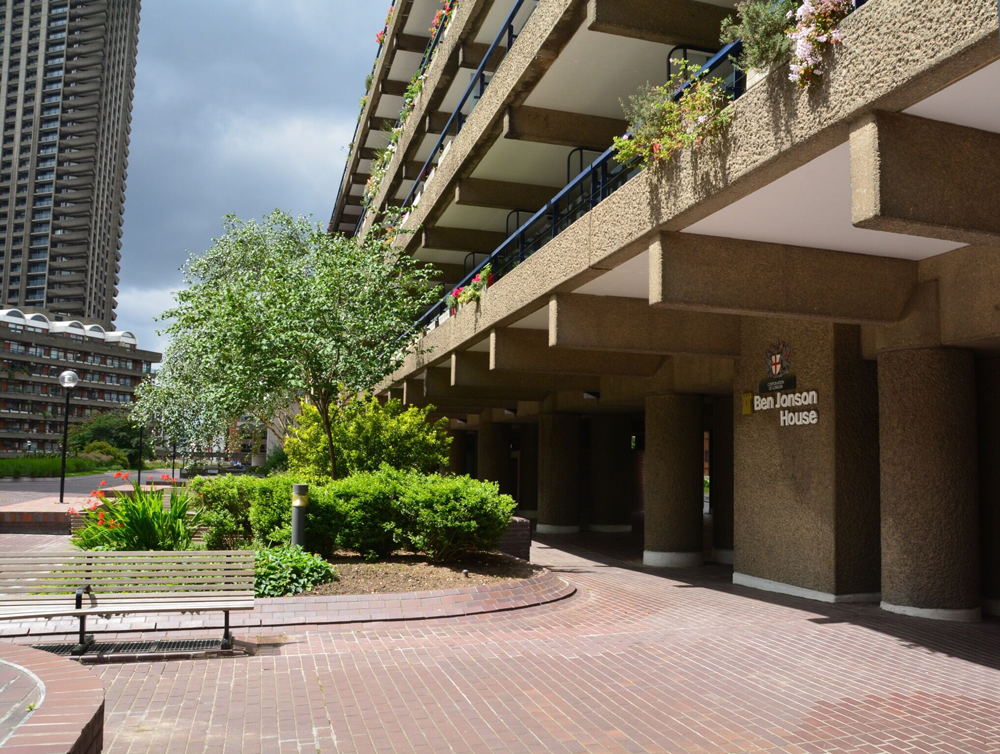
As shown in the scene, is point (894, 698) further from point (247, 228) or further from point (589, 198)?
point (247, 228)

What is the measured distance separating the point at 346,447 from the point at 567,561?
4.80 metres

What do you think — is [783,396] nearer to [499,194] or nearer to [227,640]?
[227,640]

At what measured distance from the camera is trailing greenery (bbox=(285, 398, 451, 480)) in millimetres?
16969

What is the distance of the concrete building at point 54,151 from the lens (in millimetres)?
147375

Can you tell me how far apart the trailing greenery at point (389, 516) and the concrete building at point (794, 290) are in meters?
2.64

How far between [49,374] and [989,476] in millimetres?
133605

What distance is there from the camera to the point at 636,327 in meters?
13.0

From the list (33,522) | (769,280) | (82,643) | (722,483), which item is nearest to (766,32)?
(769,280)

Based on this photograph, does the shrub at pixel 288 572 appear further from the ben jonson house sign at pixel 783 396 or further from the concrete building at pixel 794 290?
the ben jonson house sign at pixel 783 396

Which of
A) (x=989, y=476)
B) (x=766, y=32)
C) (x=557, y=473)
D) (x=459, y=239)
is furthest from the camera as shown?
(x=459, y=239)

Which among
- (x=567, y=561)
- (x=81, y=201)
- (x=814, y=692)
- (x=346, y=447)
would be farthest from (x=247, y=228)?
(x=81, y=201)

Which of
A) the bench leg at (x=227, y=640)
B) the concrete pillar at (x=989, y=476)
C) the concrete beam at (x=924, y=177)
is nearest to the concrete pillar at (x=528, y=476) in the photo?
the concrete pillar at (x=989, y=476)

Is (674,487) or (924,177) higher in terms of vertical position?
(924,177)

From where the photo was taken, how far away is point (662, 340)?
1299 centimetres
